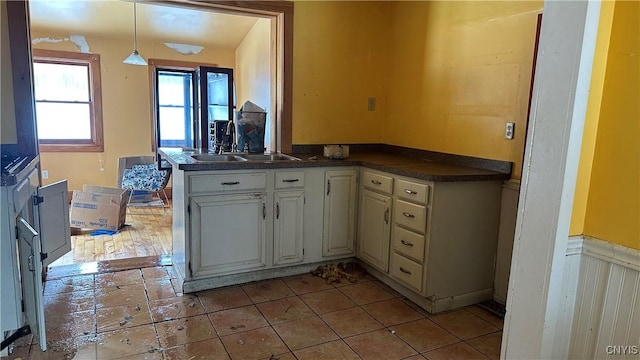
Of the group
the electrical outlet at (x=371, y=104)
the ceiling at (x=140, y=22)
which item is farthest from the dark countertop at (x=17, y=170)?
the ceiling at (x=140, y=22)

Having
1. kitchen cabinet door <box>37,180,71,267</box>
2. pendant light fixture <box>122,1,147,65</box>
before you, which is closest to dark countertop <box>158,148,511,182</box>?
kitchen cabinet door <box>37,180,71,267</box>

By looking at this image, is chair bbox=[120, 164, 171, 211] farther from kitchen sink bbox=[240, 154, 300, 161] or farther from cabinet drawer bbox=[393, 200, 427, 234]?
cabinet drawer bbox=[393, 200, 427, 234]

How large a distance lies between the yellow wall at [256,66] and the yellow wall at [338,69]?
1.50ft

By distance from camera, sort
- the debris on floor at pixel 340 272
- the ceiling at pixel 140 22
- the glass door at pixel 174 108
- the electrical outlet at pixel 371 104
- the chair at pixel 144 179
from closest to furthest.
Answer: the debris on floor at pixel 340 272, the electrical outlet at pixel 371 104, the ceiling at pixel 140 22, the chair at pixel 144 179, the glass door at pixel 174 108

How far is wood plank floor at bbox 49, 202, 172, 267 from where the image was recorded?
3562 millimetres

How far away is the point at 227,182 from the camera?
2.73 metres

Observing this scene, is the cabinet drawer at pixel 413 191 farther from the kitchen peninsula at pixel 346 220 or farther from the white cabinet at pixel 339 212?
the white cabinet at pixel 339 212

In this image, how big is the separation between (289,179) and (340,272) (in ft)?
2.66

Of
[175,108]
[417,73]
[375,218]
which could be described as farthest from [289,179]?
[175,108]

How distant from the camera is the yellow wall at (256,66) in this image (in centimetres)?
445

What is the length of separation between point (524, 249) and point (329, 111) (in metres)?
2.62

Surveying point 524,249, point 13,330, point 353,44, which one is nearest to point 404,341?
point 524,249

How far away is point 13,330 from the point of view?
205cm

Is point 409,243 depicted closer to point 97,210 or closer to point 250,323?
point 250,323
